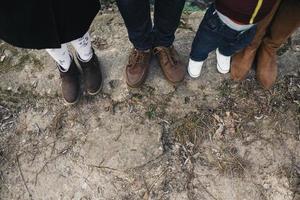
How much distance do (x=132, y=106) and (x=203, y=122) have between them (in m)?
0.49

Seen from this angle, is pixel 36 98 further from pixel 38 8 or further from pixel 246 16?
pixel 246 16

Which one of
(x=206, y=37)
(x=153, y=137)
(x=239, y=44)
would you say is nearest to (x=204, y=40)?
(x=206, y=37)

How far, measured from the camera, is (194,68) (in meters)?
2.39

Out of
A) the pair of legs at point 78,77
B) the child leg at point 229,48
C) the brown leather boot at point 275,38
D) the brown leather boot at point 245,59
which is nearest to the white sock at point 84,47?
the pair of legs at point 78,77

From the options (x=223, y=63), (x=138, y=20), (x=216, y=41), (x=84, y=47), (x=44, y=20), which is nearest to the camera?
(x=44, y=20)

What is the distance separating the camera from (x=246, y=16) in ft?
5.45

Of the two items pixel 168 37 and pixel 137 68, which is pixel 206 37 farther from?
pixel 137 68

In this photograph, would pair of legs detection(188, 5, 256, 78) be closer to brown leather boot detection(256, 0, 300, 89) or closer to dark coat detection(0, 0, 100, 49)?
brown leather boot detection(256, 0, 300, 89)

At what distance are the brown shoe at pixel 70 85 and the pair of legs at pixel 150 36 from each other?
349 mm

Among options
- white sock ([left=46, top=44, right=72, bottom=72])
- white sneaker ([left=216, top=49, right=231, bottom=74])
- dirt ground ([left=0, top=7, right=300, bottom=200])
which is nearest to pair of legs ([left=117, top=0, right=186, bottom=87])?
dirt ground ([left=0, top=7, right=300, bottom=200])

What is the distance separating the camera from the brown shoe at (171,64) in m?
2.36

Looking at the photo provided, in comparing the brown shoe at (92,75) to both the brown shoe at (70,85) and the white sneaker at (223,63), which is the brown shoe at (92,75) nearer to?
the brown shoe at (70,85)

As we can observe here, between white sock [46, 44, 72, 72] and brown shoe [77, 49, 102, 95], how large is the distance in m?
0.11

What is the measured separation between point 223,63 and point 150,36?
558 millimetres
